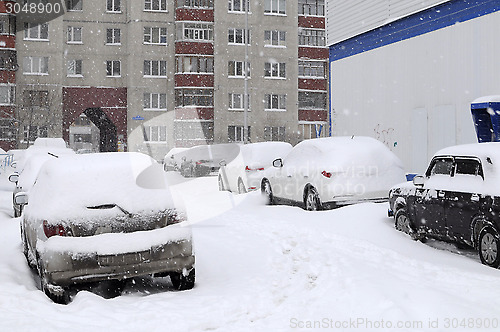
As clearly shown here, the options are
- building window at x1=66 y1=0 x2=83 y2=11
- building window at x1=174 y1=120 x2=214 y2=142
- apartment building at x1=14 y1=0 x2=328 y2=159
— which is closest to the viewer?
apartment building at x1=14 y1=0 x2=328 y2=159

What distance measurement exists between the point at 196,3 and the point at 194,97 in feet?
26.1

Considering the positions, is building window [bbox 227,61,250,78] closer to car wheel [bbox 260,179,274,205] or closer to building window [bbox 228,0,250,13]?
building window [bbox 228,0,250,13]

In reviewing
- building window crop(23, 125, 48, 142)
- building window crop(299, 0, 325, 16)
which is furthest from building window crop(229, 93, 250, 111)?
building window crop(23, 125, 48, 142)

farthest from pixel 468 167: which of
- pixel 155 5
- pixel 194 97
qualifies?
pixel 155 5

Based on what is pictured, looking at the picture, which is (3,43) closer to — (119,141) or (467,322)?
(119,141)

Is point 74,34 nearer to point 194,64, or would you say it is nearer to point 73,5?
point 73,5

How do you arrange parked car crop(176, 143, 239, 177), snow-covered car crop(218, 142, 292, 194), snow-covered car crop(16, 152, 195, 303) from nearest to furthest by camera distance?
snow-covered car crop(16, 152, 195, 303)
snow-covered car crop(218, 142, 292, 194)
parked car crop(176, 143, 239, 177)

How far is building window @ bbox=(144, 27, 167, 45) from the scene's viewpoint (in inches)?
1971

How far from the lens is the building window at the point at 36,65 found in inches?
1934

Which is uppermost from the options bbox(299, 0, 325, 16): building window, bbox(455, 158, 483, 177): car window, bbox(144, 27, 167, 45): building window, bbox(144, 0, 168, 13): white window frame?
bbox(299, 0, 325, 16): building window

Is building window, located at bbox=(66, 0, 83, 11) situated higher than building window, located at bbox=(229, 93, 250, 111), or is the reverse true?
building window, located at bbox=(66, 0, 83, 11)

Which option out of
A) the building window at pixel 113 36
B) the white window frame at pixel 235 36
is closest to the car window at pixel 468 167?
the white window frame at pixel 235 36

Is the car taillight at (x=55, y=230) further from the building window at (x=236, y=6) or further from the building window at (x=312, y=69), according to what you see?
the building window at (x=312, y=69)

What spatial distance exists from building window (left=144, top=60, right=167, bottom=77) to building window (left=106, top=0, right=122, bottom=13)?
5.20 metres
